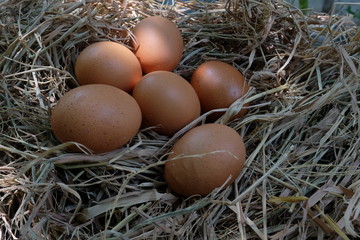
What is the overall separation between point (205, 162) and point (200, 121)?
7.6 inches

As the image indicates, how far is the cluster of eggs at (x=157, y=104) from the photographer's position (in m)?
0.84

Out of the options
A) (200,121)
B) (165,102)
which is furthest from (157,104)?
(200,121)

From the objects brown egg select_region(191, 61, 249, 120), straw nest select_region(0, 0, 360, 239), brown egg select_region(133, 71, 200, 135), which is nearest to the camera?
straw nest select_region(0, 0, 360, 239)

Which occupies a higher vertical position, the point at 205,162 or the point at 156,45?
the point at 156,45

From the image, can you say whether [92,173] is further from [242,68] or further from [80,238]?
[242,68]

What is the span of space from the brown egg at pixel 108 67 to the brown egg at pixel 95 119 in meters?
0.09

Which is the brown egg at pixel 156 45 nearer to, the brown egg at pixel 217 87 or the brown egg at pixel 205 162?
the brown egg at pixel 217 87

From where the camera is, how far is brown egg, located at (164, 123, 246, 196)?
0.84 m

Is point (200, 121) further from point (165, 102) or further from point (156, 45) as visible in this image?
point (156, 45)

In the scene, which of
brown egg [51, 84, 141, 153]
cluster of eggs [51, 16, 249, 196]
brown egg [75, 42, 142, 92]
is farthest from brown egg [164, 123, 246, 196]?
brown egg [75, 42, 142, 92]

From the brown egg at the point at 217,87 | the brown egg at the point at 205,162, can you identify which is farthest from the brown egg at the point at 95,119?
the brown egg at the point at 217,87

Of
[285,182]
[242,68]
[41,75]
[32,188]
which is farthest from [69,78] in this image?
[285,182]

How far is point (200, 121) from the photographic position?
1.01 m

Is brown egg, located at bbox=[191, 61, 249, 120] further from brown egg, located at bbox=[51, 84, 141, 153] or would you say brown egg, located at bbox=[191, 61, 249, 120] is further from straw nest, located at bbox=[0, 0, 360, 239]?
brown egg, located at bbox=[51, 84, 141, 153]
